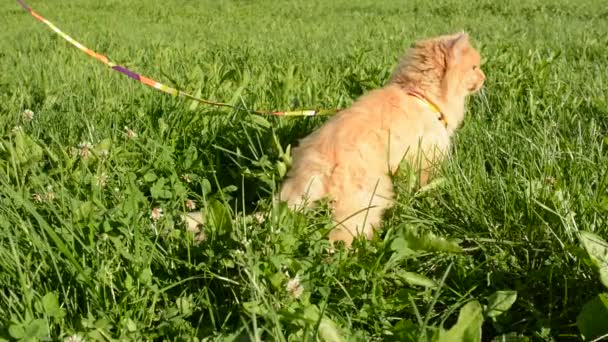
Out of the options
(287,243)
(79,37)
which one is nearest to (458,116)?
(287,243)

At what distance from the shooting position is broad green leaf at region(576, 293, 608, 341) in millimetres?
1293

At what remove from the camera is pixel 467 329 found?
3.95 ft

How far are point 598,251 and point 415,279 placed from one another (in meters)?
0.52

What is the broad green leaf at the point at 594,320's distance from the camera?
1293mm

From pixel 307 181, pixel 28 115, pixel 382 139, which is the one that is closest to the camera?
pixel 307 181

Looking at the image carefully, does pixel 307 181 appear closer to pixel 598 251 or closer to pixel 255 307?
pixel 255 307

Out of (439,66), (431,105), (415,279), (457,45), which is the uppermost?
(457,45)

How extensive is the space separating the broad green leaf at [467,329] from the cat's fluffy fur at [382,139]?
0.58 metres

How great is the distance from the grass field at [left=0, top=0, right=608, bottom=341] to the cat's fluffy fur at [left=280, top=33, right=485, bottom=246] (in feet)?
0.39

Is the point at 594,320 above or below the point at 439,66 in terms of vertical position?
below

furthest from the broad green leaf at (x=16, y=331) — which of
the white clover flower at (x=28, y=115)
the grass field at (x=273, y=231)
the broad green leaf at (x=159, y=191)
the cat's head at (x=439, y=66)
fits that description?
the cat's head at (x=439, y=66)

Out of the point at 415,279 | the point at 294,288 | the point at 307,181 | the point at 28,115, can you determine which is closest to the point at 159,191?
the point at 307,181

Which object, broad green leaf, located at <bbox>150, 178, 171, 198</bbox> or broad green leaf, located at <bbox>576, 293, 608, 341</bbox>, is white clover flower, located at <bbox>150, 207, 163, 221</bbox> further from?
broad green leaf, located at <bbox>576, 293, 608, 341</bbox>

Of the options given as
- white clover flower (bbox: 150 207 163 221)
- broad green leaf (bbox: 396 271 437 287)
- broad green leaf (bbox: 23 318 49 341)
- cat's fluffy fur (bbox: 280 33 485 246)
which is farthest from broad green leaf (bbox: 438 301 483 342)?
white clover flower (bbox: 150 207 163 221)
